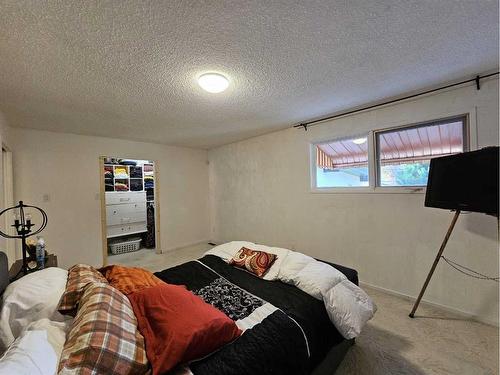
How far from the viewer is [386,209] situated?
8.51 feet

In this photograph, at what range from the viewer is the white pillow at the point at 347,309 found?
4.68 ft

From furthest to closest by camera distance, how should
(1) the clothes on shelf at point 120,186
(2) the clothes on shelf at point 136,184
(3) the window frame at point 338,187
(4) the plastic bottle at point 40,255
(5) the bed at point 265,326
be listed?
(2) the clothes on shelf at point 136,184 → (1) the clothes on shelf at point 120,186 → (3) the window frame at point 338,187 → (4) the plastic bottle at point 40,255 → (5) the bed at point 265,326

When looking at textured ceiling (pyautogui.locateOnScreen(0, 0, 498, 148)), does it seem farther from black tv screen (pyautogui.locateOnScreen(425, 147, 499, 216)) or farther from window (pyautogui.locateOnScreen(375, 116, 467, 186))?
black tv screen (pyautogui.locateOnScreen(425, 147, 499, 216))

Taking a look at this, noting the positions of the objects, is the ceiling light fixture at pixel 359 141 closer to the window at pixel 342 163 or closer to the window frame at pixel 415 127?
the window at pixel 342 163

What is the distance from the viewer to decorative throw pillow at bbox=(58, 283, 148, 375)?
79cm

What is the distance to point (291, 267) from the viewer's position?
1.87m

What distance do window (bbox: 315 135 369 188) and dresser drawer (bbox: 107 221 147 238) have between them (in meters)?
4.07

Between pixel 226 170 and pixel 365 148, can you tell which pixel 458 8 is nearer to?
pixel 365 148

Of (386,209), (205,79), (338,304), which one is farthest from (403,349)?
(205,79)

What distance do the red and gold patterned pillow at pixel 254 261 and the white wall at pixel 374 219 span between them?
55.5 inches

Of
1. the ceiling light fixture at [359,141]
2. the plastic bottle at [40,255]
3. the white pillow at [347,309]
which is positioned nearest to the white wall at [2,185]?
the plastic bottle at [40,255]

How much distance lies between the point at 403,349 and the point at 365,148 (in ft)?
7.06

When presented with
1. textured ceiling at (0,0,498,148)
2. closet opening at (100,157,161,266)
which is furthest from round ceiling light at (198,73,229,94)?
closet opening at (100,157,161,266)

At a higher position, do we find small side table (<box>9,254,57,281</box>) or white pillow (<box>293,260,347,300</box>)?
small side table (<box>9,254,57,281</box>)
